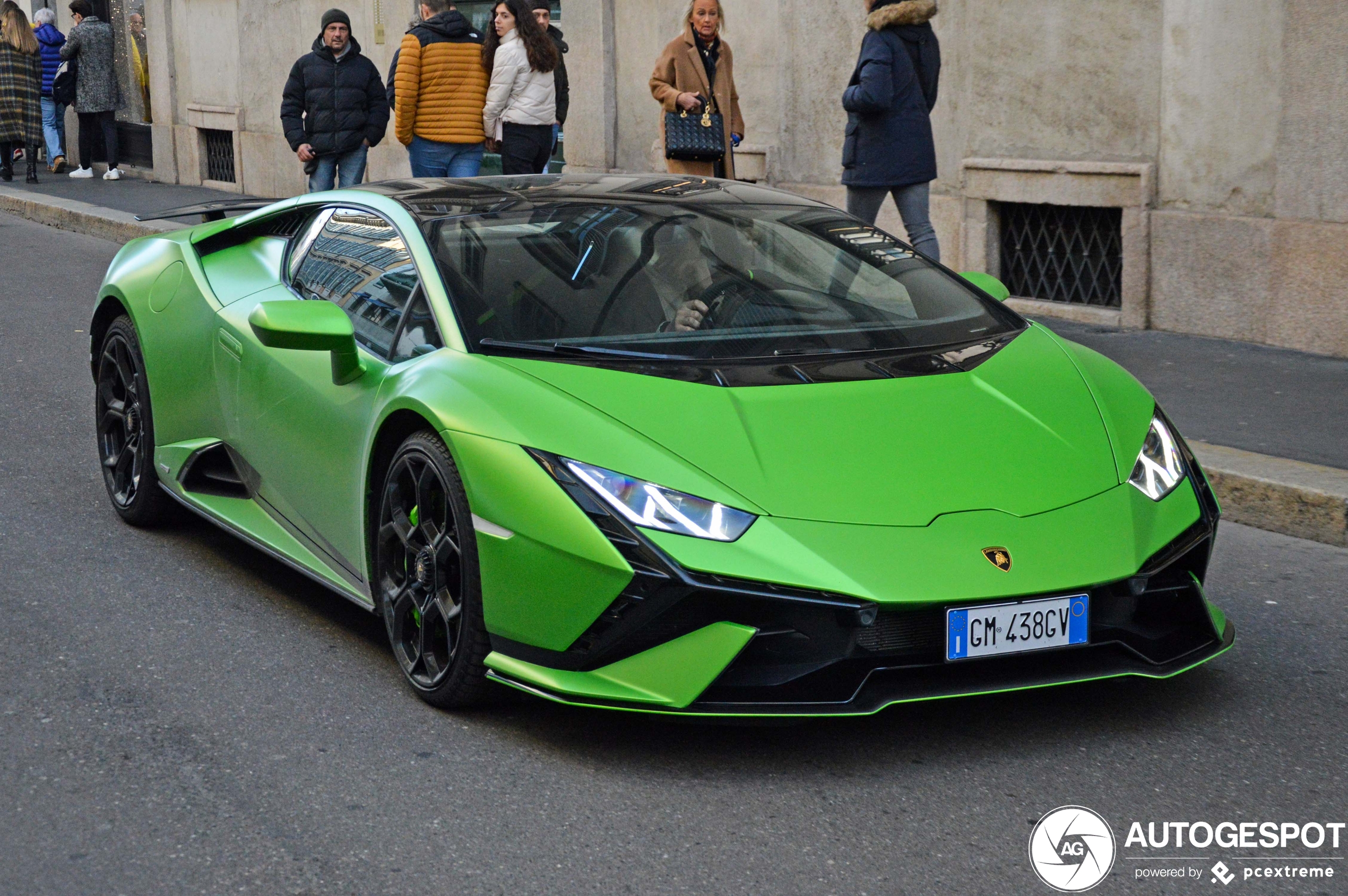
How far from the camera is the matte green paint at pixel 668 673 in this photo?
138 inches

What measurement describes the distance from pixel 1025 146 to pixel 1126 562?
23.5ft

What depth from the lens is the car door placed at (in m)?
4.42

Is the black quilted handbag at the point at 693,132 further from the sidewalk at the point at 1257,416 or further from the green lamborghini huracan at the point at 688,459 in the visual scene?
the green lamborghini huracan at the point at 688,459

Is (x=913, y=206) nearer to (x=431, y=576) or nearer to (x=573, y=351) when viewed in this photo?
(x=573, y=351)

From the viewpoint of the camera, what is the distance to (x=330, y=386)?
4.57 m

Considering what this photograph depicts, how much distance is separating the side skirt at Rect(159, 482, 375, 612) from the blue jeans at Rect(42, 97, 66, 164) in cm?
1788

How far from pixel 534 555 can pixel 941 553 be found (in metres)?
0.84

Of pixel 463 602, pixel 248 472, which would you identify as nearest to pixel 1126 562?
pixel 463 602

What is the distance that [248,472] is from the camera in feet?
16.7

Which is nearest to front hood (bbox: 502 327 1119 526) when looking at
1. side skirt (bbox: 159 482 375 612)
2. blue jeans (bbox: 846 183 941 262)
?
side skirt (bbox: 159 482 375 612)

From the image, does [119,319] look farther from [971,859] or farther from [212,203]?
[971,859]

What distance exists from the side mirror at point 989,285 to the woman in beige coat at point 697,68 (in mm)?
5077

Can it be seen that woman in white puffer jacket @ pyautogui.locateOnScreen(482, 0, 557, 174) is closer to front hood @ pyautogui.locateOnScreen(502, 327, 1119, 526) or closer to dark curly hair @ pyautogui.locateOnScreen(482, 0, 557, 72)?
dark curly hair @ pyautogui.locateOnScreen(482, 0, 557, 72)

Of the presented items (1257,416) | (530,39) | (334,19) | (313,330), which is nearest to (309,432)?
(313,330)
